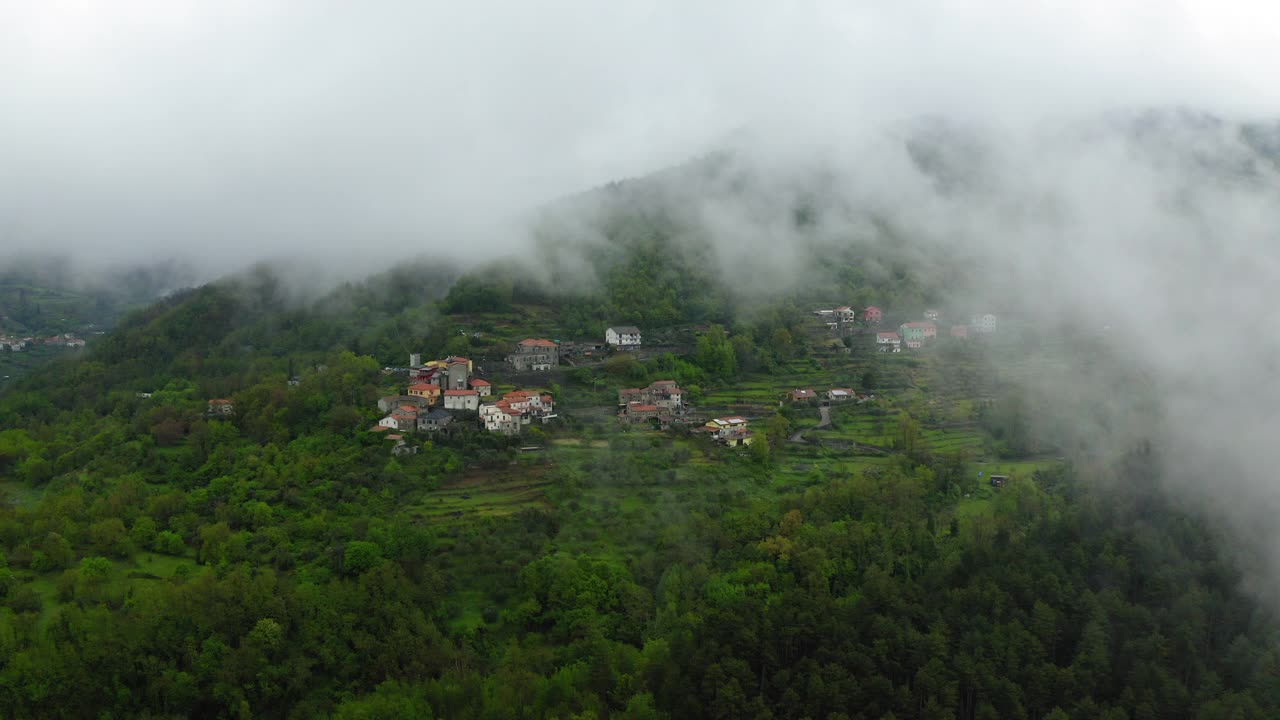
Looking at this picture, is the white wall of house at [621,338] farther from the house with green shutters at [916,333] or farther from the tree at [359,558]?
the tree at [359,558]

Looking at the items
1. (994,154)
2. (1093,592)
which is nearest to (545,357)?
(1093,592)

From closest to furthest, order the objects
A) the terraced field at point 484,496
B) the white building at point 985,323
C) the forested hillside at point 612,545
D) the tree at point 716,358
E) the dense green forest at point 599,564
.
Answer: the dense green forest at point 599,564
the forested hillside at point 612,545
the terraced field at point 484,496
the tree at point 716,358
the white building at point 985,323

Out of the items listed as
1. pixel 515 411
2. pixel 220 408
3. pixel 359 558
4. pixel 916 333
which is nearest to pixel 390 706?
pixel 359 558

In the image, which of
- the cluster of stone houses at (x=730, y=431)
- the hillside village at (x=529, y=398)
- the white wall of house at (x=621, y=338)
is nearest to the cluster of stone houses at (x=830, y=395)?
the hillside village at (x=529, y=398)

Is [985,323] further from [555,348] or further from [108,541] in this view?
[108,541]

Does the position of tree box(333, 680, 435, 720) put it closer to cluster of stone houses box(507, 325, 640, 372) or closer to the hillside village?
the hillside village

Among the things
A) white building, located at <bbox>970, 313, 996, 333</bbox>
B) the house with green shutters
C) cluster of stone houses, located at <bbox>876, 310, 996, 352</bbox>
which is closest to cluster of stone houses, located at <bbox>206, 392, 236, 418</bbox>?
cluster of stone houses, located at <bbox>876, 310, 996, 352</bbox>
